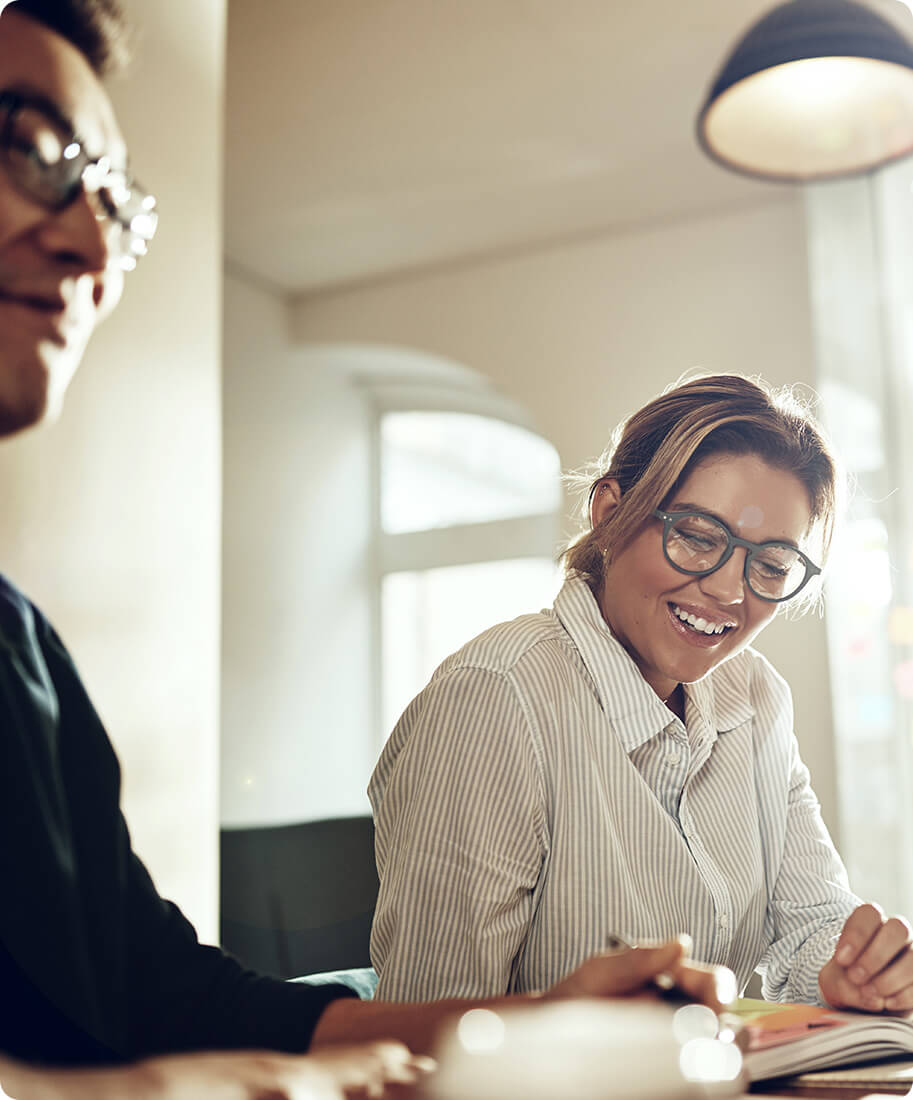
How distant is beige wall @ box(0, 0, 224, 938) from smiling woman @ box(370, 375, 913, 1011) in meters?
0.19

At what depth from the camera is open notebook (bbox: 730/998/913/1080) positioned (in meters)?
0.64

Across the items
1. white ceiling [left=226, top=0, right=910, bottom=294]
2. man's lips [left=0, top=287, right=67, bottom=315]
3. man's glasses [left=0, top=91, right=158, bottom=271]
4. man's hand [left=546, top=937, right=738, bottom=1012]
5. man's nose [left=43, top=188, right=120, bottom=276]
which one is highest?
white ceiling [left=226, top=0, right=910, bottom=294]

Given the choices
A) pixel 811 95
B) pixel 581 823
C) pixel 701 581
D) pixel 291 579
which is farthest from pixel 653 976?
pixel 811 95

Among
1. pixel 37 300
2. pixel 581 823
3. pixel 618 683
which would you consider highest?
pixel 37 300

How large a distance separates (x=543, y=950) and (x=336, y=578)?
35 centimetres

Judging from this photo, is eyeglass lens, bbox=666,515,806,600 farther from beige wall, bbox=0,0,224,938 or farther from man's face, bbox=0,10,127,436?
man's face, bbox=0,10,127,436

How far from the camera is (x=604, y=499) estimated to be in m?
0.95

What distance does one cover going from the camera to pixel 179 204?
736mm

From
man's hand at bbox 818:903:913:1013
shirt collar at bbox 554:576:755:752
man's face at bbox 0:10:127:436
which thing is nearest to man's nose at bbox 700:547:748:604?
shirt collar at bbox 554:576:755:752

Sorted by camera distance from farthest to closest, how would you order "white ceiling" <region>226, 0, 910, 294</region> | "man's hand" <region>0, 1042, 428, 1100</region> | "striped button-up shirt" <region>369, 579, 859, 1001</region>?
"white ceiling" <region>226, 0, 910, 294</region>, "striped button-up shirt" <region>369, 579, 859, 1001</region>, "man's hand" <region>0, 1042, 428, 1100</region>

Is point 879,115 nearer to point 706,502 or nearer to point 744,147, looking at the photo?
point 744,147

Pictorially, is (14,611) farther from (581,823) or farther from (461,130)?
(461,130)

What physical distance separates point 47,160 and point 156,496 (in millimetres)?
211

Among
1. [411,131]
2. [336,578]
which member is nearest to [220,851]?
[336,578]
